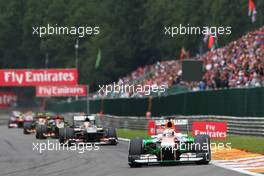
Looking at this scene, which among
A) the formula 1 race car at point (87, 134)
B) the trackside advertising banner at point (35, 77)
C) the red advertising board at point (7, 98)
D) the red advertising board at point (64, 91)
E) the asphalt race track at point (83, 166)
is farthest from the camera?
the red advertising board at point (7, 98)

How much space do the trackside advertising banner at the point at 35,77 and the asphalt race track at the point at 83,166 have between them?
3958 cm

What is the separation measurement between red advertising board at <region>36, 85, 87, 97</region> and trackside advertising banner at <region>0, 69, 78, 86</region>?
3.28 meters

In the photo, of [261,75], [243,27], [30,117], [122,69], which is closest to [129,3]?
[122,69]

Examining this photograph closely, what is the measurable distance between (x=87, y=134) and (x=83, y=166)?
8993 mm

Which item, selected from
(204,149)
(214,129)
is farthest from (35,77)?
(204,149)

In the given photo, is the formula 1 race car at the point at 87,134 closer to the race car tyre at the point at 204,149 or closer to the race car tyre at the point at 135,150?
the race car tyre at the point at 135,150

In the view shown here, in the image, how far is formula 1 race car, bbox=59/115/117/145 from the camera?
27656mm

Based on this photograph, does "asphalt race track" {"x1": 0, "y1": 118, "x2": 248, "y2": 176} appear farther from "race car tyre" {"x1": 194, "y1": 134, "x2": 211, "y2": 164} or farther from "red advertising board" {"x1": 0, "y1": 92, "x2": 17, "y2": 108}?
"red advertising board" {"x1": 0, "y1": 92, "x2": 17, "y2": 108}

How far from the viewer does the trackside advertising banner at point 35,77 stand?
65.3 meters

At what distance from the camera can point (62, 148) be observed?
26.9 meters

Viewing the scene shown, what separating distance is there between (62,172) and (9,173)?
39.6 inches

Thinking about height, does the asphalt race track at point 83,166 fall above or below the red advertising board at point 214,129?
below

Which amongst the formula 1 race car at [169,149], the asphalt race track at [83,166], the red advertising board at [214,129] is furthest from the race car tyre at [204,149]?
the red advertising board at [214,129]

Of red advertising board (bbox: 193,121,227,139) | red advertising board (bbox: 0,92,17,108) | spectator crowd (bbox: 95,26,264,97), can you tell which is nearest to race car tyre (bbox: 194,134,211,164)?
red advertising board (bbox: 193,121,227,139)
